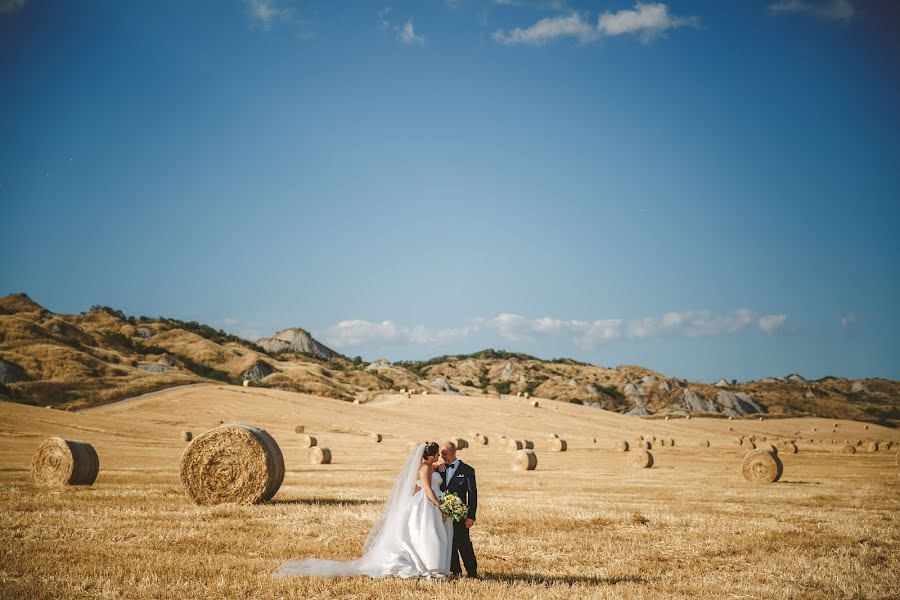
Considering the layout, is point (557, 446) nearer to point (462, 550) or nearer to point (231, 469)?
point (231, 469)

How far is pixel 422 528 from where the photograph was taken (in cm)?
883

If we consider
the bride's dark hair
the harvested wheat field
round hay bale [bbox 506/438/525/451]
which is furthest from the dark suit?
round hay bale [bbox 506/438/525/451]

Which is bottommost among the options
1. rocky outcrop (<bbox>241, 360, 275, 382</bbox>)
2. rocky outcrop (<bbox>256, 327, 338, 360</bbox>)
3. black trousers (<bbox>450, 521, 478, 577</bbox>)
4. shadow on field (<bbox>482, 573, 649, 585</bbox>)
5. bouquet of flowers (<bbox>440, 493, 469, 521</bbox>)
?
shadow on field (<bbox>482, 573, 649, 585</bbox>)

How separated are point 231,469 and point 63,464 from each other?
5669 mm

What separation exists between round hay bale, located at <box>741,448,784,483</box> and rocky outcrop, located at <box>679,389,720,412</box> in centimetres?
10716

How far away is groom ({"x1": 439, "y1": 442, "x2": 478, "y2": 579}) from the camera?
9.02 metres

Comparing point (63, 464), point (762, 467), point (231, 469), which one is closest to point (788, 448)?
point (762, 467)

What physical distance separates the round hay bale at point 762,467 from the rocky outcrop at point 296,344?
150 m

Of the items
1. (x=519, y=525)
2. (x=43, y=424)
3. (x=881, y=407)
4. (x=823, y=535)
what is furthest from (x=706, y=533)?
(x=881, y=407)

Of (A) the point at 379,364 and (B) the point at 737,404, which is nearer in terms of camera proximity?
(B) the point at 737,404

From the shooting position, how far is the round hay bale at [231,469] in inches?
654

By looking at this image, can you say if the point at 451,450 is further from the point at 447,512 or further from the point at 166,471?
the point at 166,471

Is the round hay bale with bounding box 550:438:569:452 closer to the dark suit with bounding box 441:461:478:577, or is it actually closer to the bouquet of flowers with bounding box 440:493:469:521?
the dark suit with bounding box 441:461:478:577

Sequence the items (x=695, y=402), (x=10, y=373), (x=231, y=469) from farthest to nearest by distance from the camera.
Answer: (x=695, y=402) < (x=10, y=373) < (x=231, y=469)
